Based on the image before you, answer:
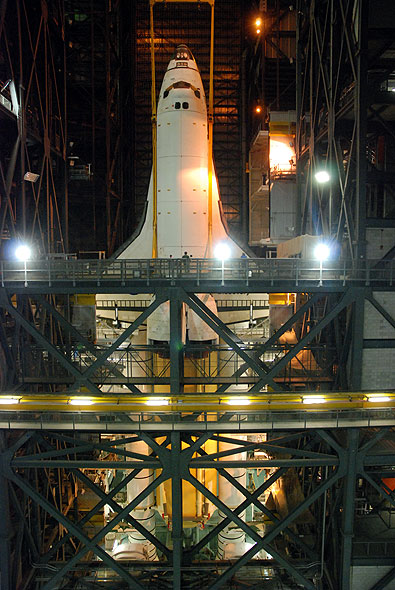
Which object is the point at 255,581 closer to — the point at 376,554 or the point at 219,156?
the point at 376,554

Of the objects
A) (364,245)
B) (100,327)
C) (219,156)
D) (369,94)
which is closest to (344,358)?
(364,245)

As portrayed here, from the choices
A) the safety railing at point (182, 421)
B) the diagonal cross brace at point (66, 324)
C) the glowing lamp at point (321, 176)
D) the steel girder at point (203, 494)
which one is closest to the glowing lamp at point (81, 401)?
the safety railing at point (182, 421)

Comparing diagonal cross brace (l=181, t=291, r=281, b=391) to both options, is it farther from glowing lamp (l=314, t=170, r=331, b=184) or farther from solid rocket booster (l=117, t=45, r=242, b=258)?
glowing lamp (l=314, t=170, r=331, b=184)

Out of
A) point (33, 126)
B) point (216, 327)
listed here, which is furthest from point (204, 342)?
point (33, 126)

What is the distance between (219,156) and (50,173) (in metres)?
18.0

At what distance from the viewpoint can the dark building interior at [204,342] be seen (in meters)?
14.9

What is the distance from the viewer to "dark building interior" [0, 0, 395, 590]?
14.9 meters

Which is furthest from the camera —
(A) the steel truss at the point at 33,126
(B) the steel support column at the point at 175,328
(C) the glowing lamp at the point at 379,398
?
(A) the steel truss at the point at 33,126

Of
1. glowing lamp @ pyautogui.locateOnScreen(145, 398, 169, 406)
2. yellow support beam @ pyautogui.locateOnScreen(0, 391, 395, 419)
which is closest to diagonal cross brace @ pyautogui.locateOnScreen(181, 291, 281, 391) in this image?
yellow support beam @ pyautogui.locateOnScreen(0, 391, 395, 419)

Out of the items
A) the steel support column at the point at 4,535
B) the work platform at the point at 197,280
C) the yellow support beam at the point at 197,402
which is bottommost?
the steel support column at the point at 4,535

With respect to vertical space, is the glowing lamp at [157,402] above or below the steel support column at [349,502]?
above

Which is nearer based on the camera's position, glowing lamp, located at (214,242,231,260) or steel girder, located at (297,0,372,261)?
steel girder, located at (297,0,372,261)

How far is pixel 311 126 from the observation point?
21516mm

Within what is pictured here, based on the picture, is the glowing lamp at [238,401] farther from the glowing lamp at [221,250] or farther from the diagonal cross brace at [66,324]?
the glowing lamp at [221,250]
